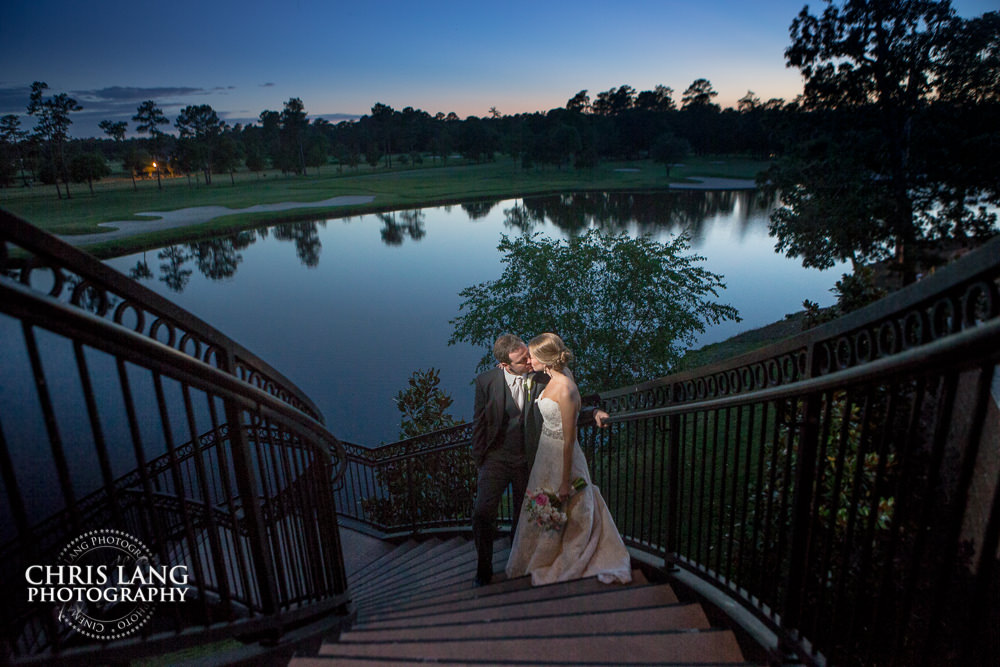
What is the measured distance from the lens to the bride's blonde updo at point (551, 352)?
3.43 metres

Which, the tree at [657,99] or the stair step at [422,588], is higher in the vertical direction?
the tree at [657,99]

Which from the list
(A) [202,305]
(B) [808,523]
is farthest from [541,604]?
(A) [202,305]

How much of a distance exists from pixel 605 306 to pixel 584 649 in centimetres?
1254

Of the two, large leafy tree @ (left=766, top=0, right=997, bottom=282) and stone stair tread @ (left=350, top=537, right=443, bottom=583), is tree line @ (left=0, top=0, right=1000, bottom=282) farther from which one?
stone stair tread @ (left=350, top=537, right=443, bottom=583)

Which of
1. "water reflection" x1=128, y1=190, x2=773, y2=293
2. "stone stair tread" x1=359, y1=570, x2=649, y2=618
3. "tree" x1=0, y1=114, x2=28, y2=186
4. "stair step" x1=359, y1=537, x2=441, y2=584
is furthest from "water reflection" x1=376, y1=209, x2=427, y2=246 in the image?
"stone stair tread" x1=359, y1=570, x2=649, y2=618

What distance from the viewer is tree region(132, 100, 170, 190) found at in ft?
166

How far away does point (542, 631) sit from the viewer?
2645 millimetres

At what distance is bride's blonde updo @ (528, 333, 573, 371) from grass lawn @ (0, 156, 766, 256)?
37.8m

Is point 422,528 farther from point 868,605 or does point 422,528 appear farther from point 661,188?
point 661,188

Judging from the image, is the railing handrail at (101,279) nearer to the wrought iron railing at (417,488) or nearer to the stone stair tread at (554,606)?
the stone stair tread at (554,606)

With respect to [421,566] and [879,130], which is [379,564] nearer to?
[421,566]

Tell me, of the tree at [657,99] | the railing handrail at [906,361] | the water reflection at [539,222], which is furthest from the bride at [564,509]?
the tree at [657,99]

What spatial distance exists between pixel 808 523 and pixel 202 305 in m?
33.7

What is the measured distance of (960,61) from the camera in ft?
54.2
